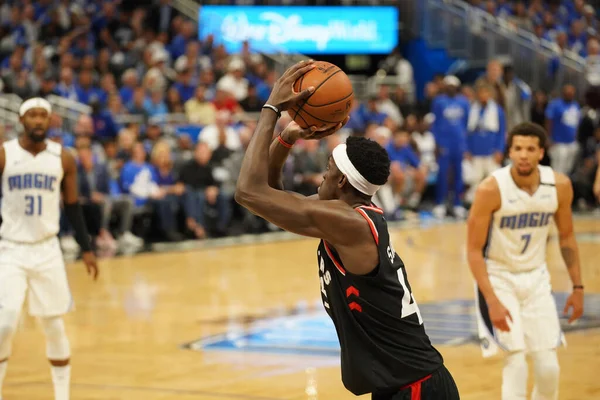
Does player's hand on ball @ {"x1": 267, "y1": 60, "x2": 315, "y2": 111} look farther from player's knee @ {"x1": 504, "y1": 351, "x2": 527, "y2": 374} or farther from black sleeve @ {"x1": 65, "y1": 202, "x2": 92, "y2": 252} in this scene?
black sleeve @ {"x1": 65, "y1": 202, "x2": 92, "y2": 252}

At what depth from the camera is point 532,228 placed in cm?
580

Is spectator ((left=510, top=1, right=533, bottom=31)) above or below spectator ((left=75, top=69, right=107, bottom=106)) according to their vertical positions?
above

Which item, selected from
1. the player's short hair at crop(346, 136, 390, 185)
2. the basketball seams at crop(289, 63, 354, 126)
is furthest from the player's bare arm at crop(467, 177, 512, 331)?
the basketball seams at crop(289, 63, 354, 126)

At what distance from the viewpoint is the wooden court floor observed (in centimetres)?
698

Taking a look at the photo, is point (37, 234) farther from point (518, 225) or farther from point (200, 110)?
point (200, 110)

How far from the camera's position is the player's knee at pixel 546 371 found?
5.50 metres

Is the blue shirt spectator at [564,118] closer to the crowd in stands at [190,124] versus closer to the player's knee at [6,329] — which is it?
the crowd in stands at [190,124]

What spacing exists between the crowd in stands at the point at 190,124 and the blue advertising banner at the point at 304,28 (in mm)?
1225

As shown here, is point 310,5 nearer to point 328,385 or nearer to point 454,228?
point 454,228

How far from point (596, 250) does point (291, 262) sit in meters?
4.06

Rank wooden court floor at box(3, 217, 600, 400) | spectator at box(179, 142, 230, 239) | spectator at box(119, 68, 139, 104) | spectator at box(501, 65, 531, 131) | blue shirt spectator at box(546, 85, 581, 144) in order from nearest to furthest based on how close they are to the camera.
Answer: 1. wooden court floor at box(3, 217, 600, 400)
2. spectator at box(501, 65, 531, 131)
3. spectator at box(179, 142, 230, 239)
4. spectator at box(119, 68, 139, 104)
5. blue shirt spectator at box(546, 85, 581, 144)

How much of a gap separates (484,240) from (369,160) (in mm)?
1944

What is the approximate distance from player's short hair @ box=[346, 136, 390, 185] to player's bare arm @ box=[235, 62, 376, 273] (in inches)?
6.4

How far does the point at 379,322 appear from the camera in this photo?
400 cm
